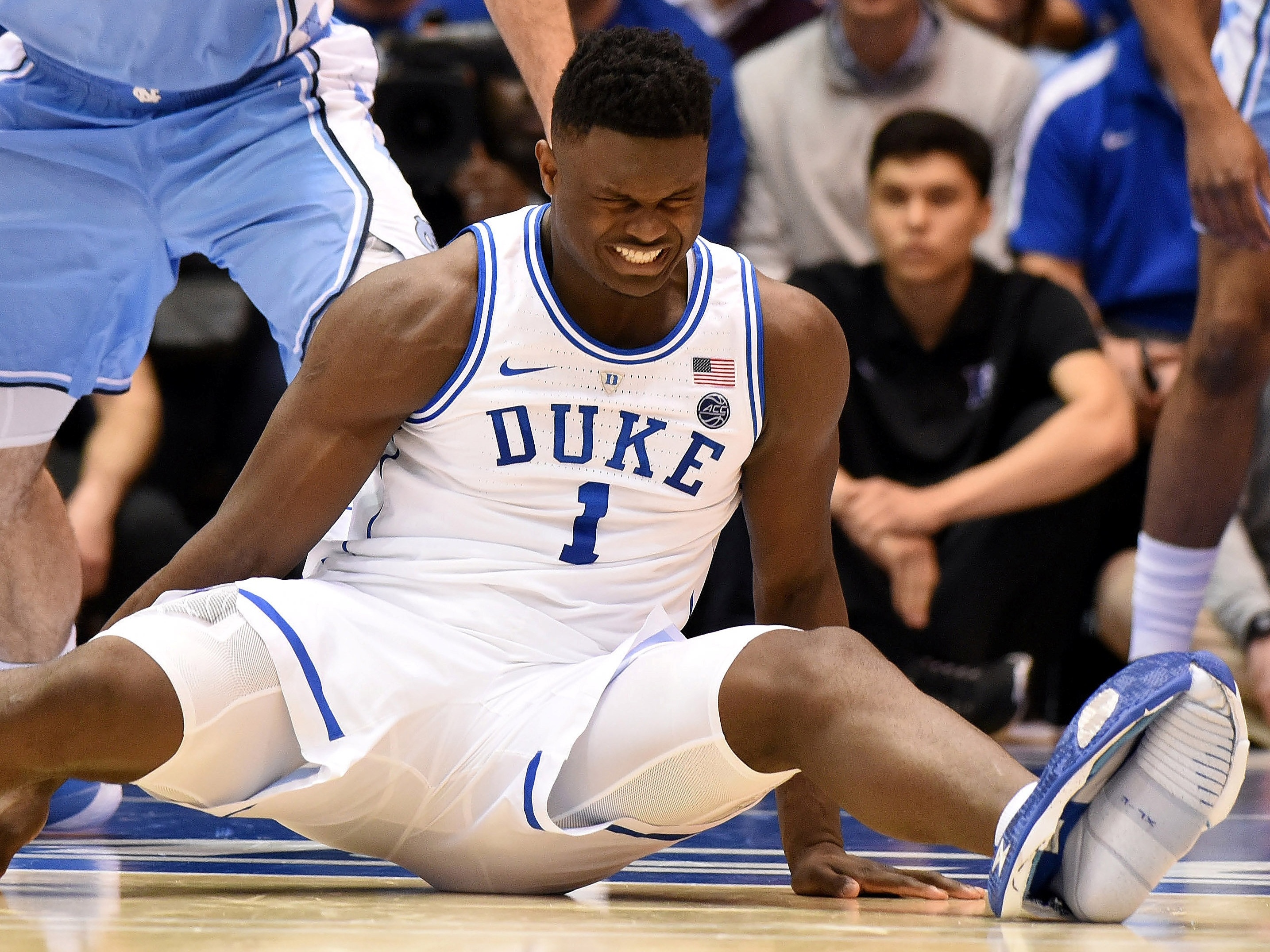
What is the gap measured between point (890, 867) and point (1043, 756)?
6.26ft

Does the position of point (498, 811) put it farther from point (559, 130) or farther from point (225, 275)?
point (225, 275)

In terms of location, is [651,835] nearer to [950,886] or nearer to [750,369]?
[950,886]

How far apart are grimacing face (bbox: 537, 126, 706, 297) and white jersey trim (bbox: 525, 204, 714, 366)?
8 centimetres

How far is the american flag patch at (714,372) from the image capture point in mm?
2287

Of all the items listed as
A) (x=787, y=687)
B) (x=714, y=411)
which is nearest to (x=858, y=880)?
(x=787, y=687)

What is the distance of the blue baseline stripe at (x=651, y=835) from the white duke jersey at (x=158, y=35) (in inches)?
53.5

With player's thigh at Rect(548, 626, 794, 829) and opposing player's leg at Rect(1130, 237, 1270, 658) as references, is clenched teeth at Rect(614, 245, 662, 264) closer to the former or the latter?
player's thigh at Rect(548, 626, 794, 829)

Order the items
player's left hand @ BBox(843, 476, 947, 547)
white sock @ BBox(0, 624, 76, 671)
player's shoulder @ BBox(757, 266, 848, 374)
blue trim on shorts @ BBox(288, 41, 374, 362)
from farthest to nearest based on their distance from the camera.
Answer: player's left hand @ BBox(843, 476, 947, 547) → white sock @ BBox(0, 624, 76, 671) → blue trim on shorts @ BBox(288, 41, 374, 362) → player's shoulder @ BBox(757, 266, 848, 374)

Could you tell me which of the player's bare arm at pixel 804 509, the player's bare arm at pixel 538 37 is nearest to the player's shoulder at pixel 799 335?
the player's bare arm at pixel 804 509

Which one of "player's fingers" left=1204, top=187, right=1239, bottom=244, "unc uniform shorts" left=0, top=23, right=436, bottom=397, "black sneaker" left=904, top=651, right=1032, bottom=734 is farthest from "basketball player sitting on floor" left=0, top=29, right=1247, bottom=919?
"black sneaker" left=904, top=651, right=1032, bottom=734

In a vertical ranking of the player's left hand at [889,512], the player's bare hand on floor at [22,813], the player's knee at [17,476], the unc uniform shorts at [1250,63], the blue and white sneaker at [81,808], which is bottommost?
the blue and white sneaker at [81,808]

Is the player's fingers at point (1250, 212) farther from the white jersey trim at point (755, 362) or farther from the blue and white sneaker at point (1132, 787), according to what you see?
the blue and white sneaker at point (1132, 787)

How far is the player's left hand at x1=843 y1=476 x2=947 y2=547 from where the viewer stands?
4688 millimetres

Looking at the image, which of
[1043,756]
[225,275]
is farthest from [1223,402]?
[225,275]
